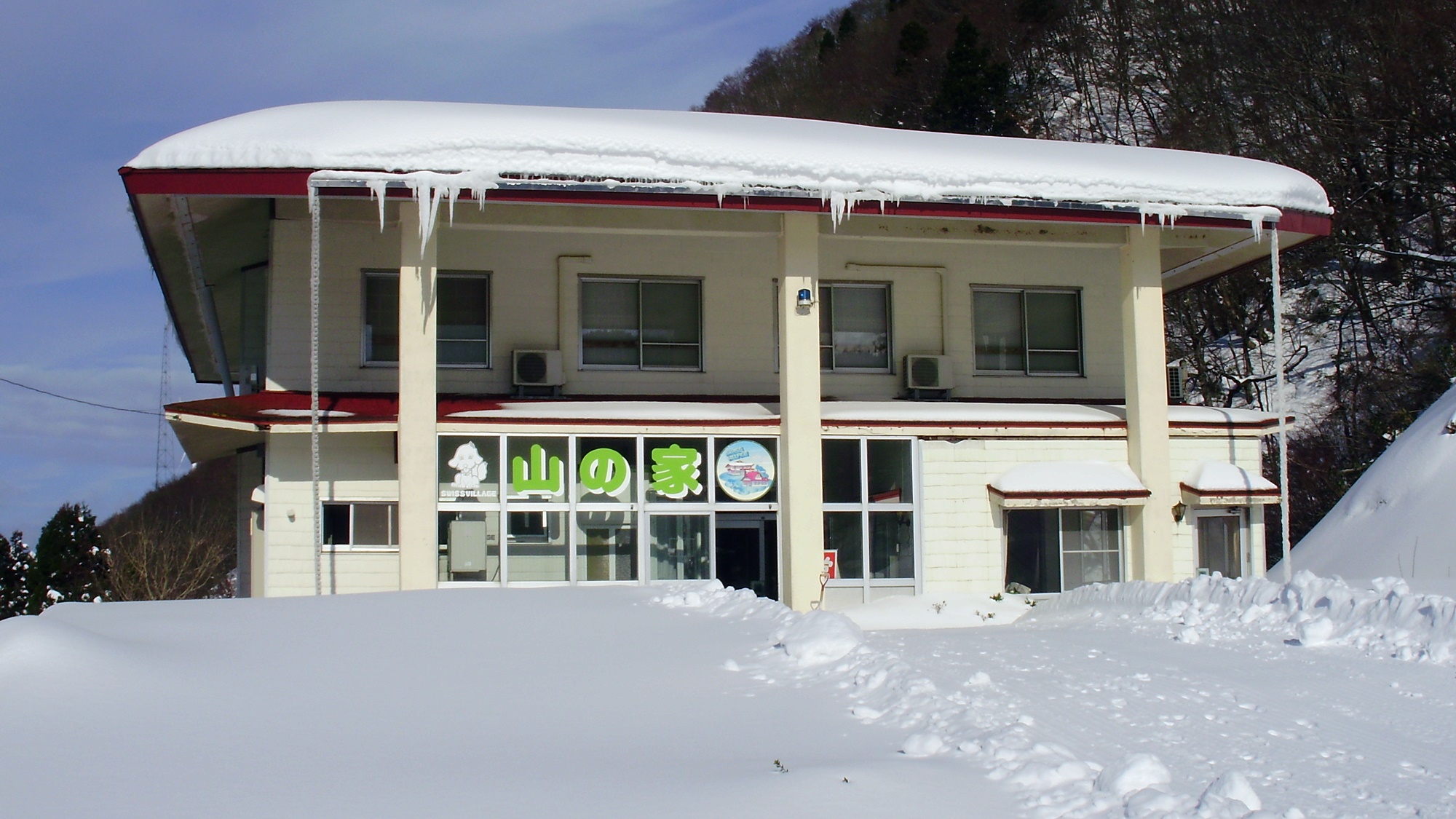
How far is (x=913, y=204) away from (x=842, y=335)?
3307 millimetres

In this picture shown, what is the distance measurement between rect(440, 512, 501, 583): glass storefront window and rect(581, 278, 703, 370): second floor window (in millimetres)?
3085

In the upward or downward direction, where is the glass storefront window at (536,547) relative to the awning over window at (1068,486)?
downward

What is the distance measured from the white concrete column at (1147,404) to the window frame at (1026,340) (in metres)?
2.16

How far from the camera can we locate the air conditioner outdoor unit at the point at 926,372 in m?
17.3

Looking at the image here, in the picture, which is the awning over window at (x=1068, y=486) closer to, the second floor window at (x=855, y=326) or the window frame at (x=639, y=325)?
the second floor window at (x=855, y=326)

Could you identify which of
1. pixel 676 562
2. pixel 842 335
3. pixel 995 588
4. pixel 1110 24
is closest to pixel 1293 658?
pixel 995 588

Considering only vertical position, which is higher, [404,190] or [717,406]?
[404,190]

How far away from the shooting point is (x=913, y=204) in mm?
14602

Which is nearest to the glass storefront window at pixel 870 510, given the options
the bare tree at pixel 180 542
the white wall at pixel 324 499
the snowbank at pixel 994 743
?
the white wall at pixel 324 499

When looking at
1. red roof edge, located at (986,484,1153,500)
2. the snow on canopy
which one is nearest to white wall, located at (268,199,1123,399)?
red roof edge, located at (986,484,1153,500)

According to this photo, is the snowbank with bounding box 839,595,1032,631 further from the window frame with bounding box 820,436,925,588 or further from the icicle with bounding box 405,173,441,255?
the icicle with bounding box 405,173,441,255

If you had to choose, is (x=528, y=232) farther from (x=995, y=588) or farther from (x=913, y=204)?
(x=995, y=588)

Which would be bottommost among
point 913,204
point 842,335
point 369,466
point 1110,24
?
point 369,466

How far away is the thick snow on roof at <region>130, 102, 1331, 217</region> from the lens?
13.5 metres
